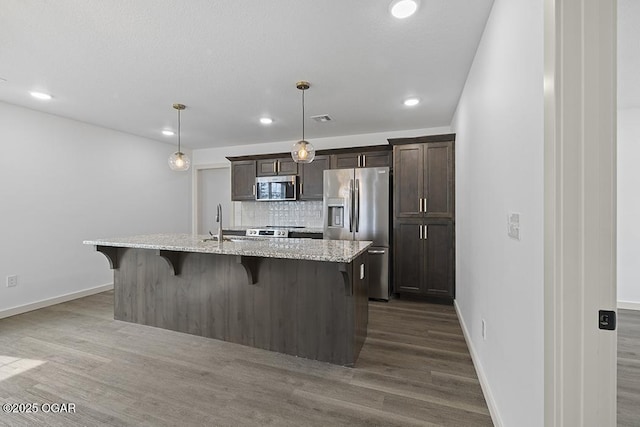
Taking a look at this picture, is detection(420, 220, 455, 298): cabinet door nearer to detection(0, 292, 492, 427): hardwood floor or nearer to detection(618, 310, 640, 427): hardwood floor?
detection(0, 292, 492, 427): hardwood floor

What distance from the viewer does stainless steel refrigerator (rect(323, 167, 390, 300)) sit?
401cm

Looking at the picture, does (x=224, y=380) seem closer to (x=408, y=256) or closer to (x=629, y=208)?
(x=408, y=256)

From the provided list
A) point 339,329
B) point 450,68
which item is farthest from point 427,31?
point 339,329

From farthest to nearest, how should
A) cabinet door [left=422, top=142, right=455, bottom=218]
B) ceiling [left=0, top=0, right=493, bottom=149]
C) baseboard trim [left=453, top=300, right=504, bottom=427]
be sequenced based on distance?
cabinet door [left=422, top=142, right=455, bottom=218] < ceiling [left=0, top=0, right=493, bottom=149] < baseboard trim [left=453, top=300, right=504, bottom=427]

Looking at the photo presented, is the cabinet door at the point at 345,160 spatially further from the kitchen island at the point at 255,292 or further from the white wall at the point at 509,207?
the white wall at the point at 509,207

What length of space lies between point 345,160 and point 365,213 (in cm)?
97

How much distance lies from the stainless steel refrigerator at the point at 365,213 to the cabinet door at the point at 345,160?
297 mm

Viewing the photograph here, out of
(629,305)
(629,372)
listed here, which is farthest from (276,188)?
(629,305)

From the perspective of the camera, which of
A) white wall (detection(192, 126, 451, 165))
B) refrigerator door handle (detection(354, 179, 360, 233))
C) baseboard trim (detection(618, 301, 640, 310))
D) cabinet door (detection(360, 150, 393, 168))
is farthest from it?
white wall (detection(192, 126, 451, 165))

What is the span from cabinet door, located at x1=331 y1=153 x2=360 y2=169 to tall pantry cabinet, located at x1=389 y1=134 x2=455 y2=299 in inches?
25.7

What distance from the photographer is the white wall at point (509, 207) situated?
1.13 meters

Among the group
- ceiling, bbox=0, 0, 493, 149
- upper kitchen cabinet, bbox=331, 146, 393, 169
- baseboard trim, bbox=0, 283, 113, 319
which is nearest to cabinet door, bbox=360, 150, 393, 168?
upper kitchen cabinet, bbox=331, 146, 393, 169

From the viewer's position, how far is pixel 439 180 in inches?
150

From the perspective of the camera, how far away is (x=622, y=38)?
215 centimetres
